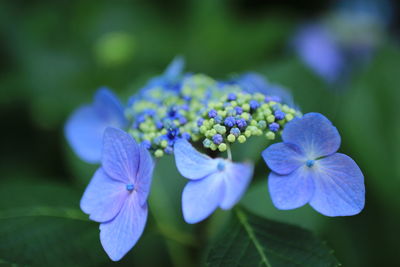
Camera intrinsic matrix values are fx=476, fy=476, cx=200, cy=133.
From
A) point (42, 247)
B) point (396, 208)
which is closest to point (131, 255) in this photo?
point (42, 247)

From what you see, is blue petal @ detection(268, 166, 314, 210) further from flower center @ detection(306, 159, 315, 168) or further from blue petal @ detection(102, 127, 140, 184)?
blue petal @ detection(102, 127, 140, 184)

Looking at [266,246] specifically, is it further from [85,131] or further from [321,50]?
[321,50]

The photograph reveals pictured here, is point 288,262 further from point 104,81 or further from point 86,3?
point 86,3

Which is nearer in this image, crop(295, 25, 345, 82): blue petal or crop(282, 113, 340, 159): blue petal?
crop(282, 113, 340, 159): blue petal

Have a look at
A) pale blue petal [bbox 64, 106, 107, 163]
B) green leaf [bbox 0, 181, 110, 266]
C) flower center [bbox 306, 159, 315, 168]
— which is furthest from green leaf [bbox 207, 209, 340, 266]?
pale blue petal [bbox 64, 106, 107, 163]

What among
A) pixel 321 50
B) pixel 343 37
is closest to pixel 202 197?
pixel 321 50

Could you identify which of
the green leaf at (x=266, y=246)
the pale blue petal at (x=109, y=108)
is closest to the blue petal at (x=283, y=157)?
the green leaf at (x=266, y=246)

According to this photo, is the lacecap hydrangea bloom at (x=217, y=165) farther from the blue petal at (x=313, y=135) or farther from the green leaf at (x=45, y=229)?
the green leaf at (x=45, y=229)
